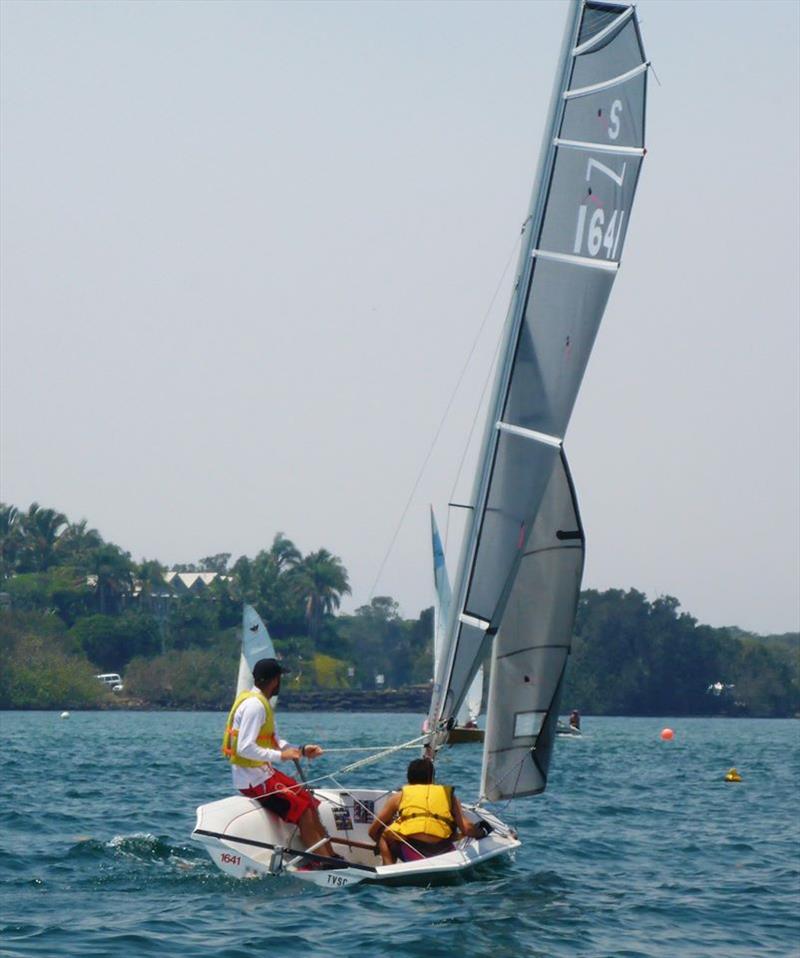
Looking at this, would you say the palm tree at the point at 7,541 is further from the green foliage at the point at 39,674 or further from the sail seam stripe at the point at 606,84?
the sail seam stripe at the point at 606,84

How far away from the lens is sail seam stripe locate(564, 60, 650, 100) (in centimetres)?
1463

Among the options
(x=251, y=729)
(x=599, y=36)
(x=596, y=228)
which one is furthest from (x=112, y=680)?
(x=599, y=36)

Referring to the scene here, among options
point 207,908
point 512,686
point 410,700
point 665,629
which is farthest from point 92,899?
point 665,629

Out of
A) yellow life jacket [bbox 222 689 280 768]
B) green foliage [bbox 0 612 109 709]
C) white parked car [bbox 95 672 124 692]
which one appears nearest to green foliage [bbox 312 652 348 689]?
white parked car [bbox 95 672 124 692]

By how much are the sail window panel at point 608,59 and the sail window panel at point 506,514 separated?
11.3 feet

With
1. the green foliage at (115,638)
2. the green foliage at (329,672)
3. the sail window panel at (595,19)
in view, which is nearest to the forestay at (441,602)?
the sail window panel at (595,19)

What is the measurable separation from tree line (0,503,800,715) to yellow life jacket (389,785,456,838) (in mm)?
81550

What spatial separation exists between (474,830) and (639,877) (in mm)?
2824

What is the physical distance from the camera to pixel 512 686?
15375mm

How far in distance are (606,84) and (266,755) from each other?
695 cm

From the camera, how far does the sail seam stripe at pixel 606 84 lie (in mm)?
14633

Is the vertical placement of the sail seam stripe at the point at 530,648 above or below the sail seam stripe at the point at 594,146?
below

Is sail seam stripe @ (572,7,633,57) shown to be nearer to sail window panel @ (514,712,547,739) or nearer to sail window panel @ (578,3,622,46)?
sail window panel @ (578,3,622,46)

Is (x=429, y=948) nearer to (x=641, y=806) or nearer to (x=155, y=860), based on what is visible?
(x=155, y=860)
